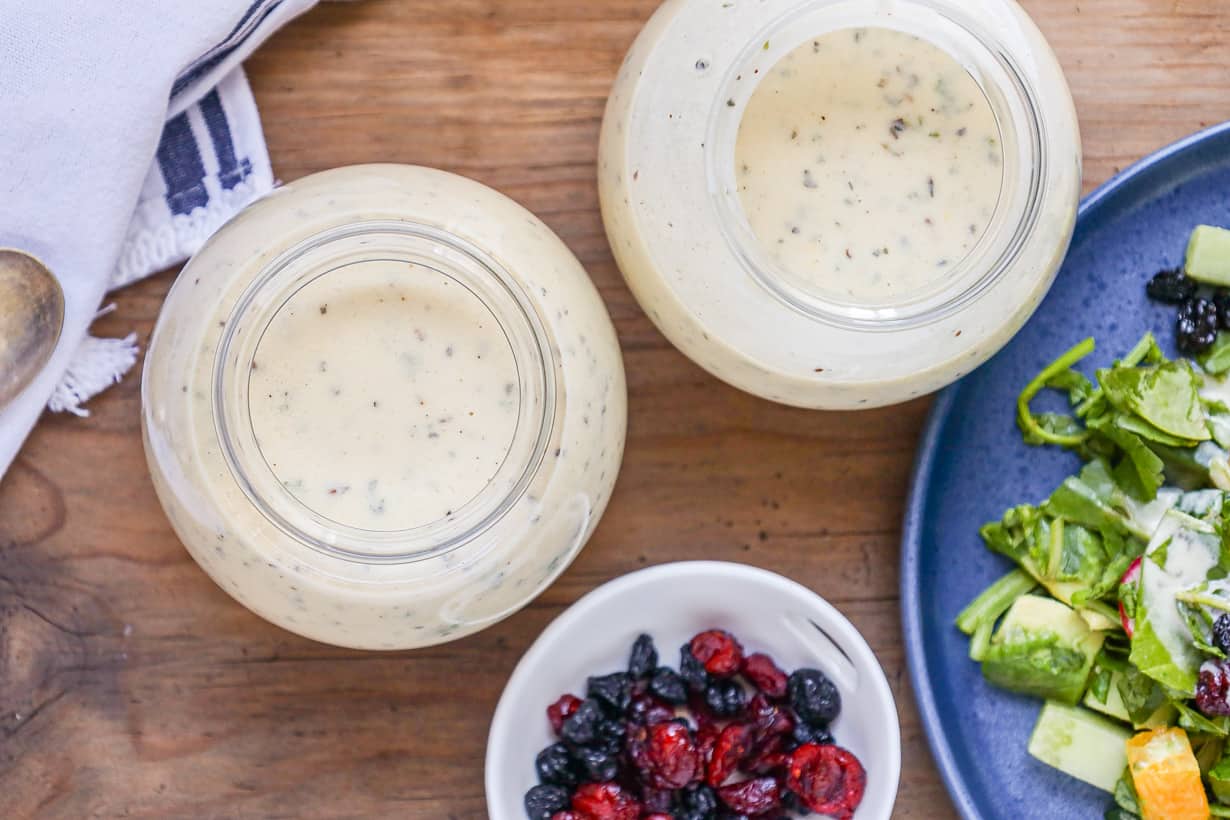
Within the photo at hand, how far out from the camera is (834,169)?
3.17ft

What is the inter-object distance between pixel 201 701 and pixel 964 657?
77 cm

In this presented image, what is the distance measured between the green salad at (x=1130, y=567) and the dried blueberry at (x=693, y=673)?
274 mm

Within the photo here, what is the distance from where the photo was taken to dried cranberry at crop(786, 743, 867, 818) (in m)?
1.14

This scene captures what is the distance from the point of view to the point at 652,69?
973 mm

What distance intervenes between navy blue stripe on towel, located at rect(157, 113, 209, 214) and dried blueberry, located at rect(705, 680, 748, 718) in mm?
687

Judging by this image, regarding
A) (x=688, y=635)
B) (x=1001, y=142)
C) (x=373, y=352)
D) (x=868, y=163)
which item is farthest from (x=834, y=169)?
(x=688, y=635)

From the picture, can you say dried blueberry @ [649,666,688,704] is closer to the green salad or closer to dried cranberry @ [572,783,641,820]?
dried cranberry @ [572,783,641,820]

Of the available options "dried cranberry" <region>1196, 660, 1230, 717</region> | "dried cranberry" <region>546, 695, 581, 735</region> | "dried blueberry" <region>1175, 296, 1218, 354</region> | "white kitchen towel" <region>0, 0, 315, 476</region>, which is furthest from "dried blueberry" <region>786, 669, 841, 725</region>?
"white kitchen towel" <region>0, 0, 315, 476</region>

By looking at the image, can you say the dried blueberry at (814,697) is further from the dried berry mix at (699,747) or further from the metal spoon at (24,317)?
the metal spoon at (24,317)

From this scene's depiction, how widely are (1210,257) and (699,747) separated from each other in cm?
69

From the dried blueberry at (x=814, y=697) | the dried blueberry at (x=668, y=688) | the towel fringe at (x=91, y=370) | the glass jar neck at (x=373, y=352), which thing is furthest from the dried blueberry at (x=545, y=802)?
the towel fringe at (x=91, y=370)

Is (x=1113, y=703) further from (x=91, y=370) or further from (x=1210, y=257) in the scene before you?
(x=91, y=370)

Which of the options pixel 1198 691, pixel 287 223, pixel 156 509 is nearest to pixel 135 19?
pixel 287 223

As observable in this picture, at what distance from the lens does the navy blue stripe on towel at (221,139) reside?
1.20 m
